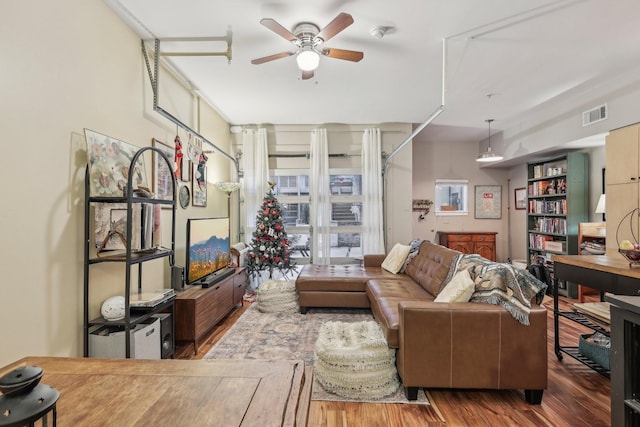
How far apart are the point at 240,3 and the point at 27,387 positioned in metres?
2.68

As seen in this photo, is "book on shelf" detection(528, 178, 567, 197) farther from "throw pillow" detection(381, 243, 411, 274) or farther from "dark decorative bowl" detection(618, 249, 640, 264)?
"dark decorative bowl" detection(618, 249, 640, 264)

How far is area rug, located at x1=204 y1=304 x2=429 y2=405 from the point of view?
91.1 inches

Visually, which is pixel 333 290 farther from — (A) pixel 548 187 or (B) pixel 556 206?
(A) pixel 548 187

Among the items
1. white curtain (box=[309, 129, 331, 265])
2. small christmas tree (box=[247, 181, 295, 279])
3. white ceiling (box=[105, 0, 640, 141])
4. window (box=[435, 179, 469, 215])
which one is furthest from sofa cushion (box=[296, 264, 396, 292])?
window (box=[435, 179, 469, 215])

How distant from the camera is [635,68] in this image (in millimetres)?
3457

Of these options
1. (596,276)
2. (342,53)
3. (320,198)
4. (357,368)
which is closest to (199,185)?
(320,198)

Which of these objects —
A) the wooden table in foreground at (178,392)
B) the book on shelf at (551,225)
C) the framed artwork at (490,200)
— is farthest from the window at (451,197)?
the wooden table in foreground at (178,392)

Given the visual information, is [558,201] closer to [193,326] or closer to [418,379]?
[418,379]

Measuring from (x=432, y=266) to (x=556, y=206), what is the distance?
3203mm

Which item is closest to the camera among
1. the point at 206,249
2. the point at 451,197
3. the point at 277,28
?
the point at 277,28

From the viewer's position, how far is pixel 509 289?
7.39 feet

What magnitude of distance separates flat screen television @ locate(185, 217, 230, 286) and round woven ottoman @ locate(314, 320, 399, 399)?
1726mm

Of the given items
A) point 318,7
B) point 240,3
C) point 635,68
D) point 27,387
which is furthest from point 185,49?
point 635,68

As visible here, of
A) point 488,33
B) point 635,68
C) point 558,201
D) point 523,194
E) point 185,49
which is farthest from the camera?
point 523,194
